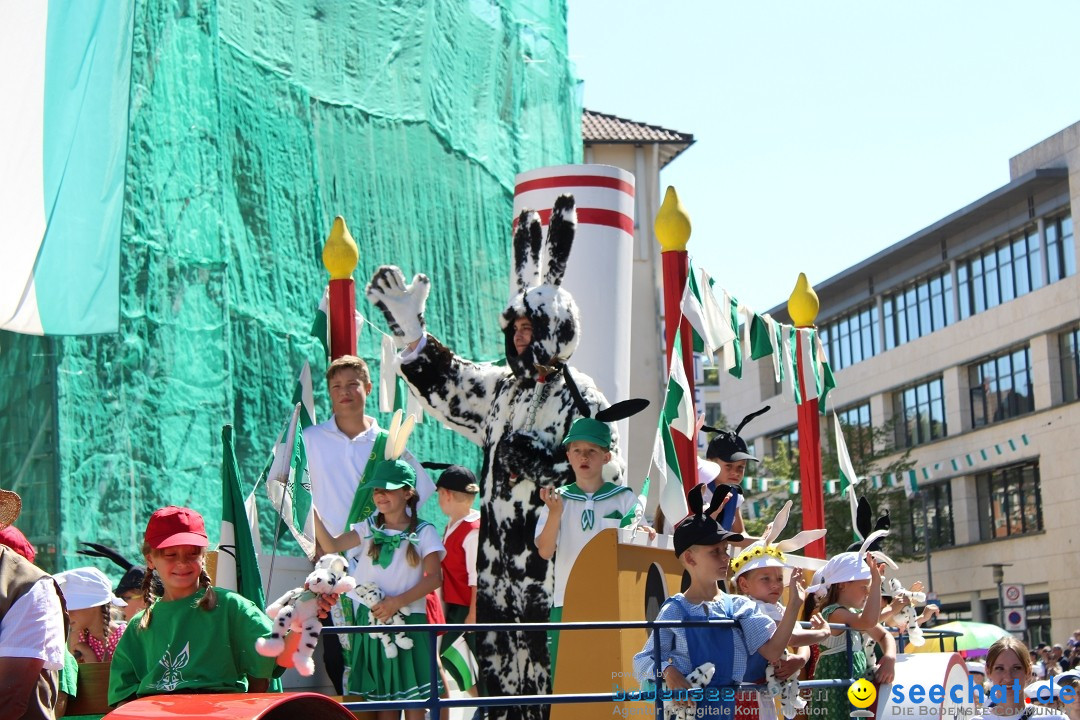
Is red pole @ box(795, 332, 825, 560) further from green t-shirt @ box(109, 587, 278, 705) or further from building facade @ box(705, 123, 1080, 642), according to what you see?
building facade @ box(705, 123, 1080, 642)

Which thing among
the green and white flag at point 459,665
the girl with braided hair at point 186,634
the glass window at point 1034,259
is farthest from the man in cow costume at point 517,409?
the glass window at point 1034,259

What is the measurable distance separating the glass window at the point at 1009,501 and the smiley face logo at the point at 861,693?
104 ft

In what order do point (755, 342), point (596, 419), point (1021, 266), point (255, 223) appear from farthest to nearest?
1. point (1021, 266)
2. point (255, 223)
3. point (755, 342)
4. point (596, 419)

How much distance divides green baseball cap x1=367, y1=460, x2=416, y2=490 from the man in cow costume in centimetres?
45

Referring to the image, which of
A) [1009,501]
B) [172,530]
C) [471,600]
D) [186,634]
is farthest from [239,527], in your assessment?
[1009,501]

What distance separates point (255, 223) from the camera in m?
10.4

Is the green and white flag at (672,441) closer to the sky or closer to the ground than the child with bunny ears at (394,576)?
closer to the sky

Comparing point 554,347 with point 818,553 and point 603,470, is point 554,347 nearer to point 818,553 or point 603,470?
point 603,470

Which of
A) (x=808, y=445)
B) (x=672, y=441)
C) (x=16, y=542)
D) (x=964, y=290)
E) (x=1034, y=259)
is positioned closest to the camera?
(x=16, y=542)

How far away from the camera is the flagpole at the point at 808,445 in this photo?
374 inches

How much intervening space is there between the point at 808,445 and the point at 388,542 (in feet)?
14.4

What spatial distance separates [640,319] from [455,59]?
14.2m

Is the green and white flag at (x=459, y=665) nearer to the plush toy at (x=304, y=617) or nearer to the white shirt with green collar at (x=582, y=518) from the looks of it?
the white shirt with green collar at (x=582, y=518)

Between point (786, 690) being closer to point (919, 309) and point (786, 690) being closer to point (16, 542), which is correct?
point (16, 542)
